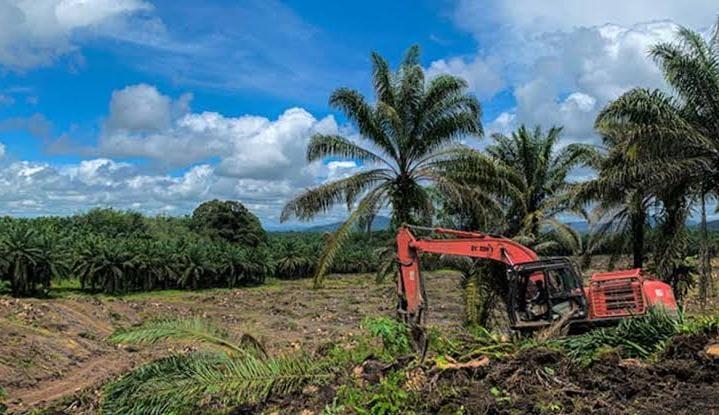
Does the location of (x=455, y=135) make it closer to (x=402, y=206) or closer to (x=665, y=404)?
(x=402, y=206)

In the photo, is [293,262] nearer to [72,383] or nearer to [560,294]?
[72,383]

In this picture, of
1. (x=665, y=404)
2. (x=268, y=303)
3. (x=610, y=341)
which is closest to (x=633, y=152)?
(x=610, y=341)

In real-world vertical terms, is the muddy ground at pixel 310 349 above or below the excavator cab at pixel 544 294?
below

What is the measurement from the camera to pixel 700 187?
15.8 m

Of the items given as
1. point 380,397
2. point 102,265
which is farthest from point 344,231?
point 102,265

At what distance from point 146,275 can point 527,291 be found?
4696cm

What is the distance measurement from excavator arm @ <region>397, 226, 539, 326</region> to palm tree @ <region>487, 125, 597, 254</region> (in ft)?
33.7

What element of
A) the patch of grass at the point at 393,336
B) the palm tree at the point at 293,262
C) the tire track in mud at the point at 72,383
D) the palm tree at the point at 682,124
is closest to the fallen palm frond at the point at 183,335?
the patch of grass at the point at 393,336

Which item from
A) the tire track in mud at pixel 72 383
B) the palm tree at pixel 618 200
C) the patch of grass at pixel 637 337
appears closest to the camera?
the patch of grass at pixel 637 337

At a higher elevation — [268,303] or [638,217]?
[638,217]

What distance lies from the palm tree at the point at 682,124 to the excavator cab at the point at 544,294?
19.8 ft

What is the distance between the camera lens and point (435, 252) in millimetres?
12336

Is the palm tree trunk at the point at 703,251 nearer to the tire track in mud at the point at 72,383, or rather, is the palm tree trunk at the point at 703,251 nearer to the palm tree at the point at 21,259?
the tire track in mud at the point at 72,383

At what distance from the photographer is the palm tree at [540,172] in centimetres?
2248
